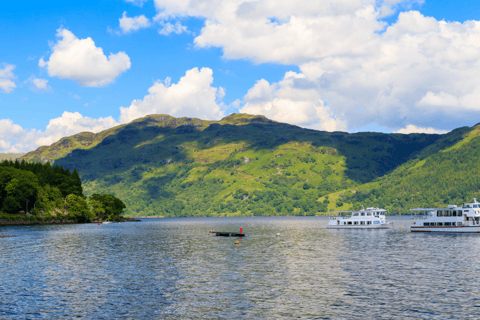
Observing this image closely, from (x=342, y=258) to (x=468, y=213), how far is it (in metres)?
97.6

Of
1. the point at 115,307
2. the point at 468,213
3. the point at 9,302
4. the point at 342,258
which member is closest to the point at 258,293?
the point at 115,307

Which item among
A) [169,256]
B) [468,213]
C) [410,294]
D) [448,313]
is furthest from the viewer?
[468,213]

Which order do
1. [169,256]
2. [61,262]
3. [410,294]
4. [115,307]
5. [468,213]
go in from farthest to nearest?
[468,213] < [169,256] < [61,262] < [410,294] < [115,307]

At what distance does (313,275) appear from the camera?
2719 inches

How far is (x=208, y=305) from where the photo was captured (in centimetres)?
4834

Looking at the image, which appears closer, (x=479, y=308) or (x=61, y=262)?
(x=479, y=308)

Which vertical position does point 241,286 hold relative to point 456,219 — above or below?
below

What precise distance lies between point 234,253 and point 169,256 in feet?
52.1

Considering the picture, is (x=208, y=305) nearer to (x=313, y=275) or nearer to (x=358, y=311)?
(x=358, y=311)

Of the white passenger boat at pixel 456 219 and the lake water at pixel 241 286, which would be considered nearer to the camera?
the lake water at pixel 241 286

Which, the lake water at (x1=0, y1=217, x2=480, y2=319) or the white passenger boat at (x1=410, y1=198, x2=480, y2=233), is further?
the white passenger boat at (x1=410, y1=198, x2=480, y2=233)

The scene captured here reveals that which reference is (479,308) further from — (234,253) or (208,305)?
(234,253)

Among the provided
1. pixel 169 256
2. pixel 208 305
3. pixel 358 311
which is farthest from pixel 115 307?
pixel 169 256

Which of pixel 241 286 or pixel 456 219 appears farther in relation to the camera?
pixel 456 219
